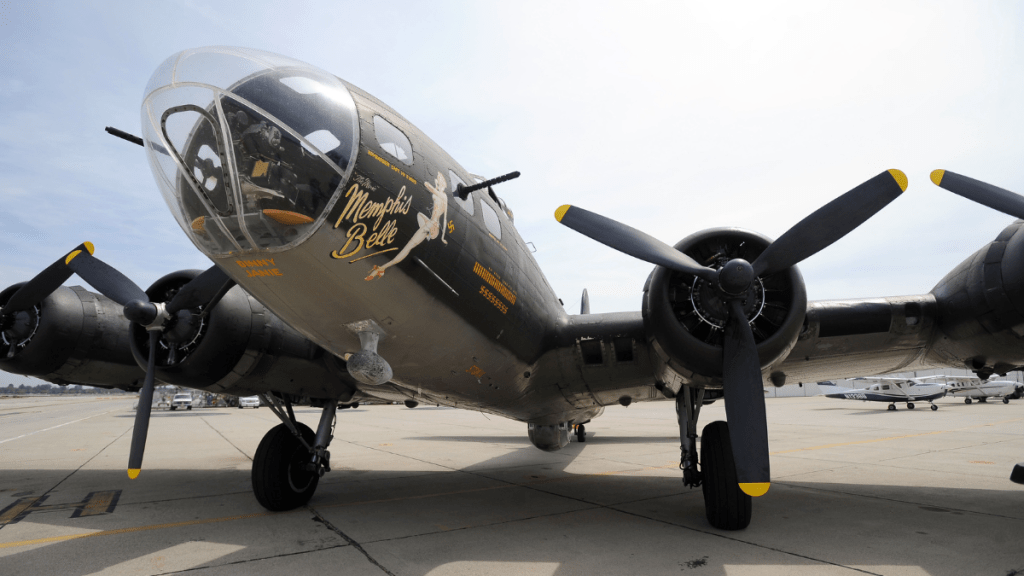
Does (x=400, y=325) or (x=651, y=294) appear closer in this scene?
(x=400, y=325)

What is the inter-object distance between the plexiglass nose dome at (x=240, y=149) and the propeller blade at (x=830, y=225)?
4451 mm

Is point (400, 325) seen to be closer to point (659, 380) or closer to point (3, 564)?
point (659, 380)

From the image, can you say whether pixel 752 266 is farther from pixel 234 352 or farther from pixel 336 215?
pixel 234 352

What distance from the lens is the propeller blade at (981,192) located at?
6242mm

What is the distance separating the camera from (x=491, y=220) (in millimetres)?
6141

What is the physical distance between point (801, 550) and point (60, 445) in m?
22.3

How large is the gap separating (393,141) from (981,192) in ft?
22.3

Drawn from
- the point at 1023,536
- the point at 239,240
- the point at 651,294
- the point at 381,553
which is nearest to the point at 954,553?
the point at 1023,536

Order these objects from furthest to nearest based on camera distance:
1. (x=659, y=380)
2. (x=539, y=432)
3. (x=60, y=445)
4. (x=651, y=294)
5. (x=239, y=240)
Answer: (x=60, y=445) → (x=539, y=432) → (x=659, y=380) → (x=651, y=294) → (x=239, y=240)

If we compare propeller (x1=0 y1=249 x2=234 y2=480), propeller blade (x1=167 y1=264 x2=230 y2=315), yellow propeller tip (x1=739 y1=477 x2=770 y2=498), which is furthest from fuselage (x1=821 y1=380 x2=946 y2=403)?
propeller (x1=0 y1=249 x2=234 y2=480)

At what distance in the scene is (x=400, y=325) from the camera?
16.6ft

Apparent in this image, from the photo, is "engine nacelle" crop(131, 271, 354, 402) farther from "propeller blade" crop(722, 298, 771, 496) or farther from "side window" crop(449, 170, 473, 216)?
"propeller blade" crop(722, 298, 771, 496)

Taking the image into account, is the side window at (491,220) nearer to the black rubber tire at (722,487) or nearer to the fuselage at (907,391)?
the black rubber tire at (722,487)

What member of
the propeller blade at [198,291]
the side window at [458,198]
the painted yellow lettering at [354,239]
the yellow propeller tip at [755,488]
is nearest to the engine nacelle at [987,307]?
the yellow propeller tip at [755,488]
